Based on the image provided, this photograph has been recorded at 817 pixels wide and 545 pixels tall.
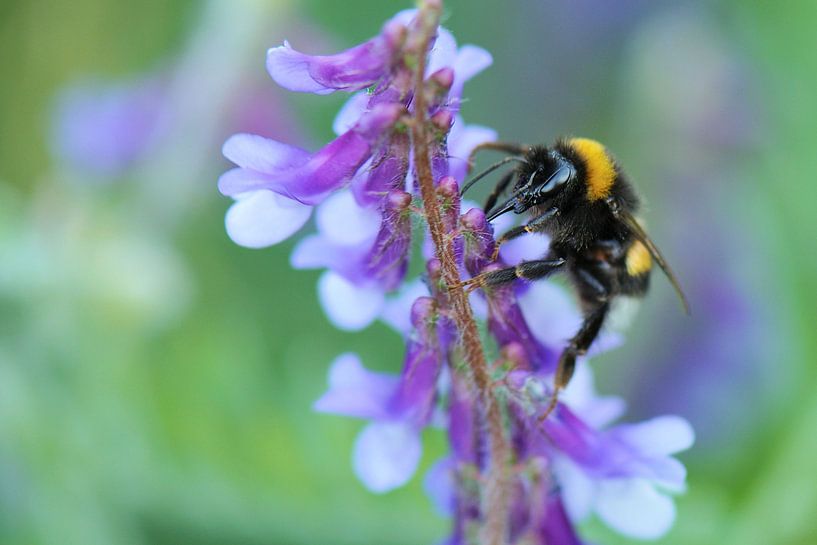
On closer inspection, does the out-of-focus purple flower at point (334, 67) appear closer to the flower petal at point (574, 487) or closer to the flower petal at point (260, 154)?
the flower petal at point (260, 154)

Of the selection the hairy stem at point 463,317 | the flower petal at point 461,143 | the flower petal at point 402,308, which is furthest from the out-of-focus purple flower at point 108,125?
the hairy stem at point 463,317

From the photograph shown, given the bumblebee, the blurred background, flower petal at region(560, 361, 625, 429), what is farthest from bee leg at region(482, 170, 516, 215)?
the blurred background

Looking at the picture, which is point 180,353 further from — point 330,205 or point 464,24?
point 464,24

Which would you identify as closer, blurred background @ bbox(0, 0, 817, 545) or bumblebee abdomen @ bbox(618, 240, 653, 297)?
bumblebee abdomen @ bbox(618, 240, 653, 297)

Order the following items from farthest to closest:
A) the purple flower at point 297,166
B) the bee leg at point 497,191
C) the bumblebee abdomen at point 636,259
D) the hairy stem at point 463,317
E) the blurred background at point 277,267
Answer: the blurred background at point 277,267
the bumblebee abdomen at point 636,259
the bee leg at point 497,191
the purple flower at point 297,166
the hairy stem at point 463,317

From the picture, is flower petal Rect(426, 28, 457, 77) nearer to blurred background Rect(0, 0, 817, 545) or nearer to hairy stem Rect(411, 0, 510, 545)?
hairy stem Rect(411, 0, 510, 545)

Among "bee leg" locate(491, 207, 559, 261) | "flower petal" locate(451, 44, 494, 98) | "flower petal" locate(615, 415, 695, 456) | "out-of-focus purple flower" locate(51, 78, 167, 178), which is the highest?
"out-of-focus purple flower" locate(51, 78, 167, 178)

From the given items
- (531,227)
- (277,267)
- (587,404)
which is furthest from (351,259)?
(277,267)
